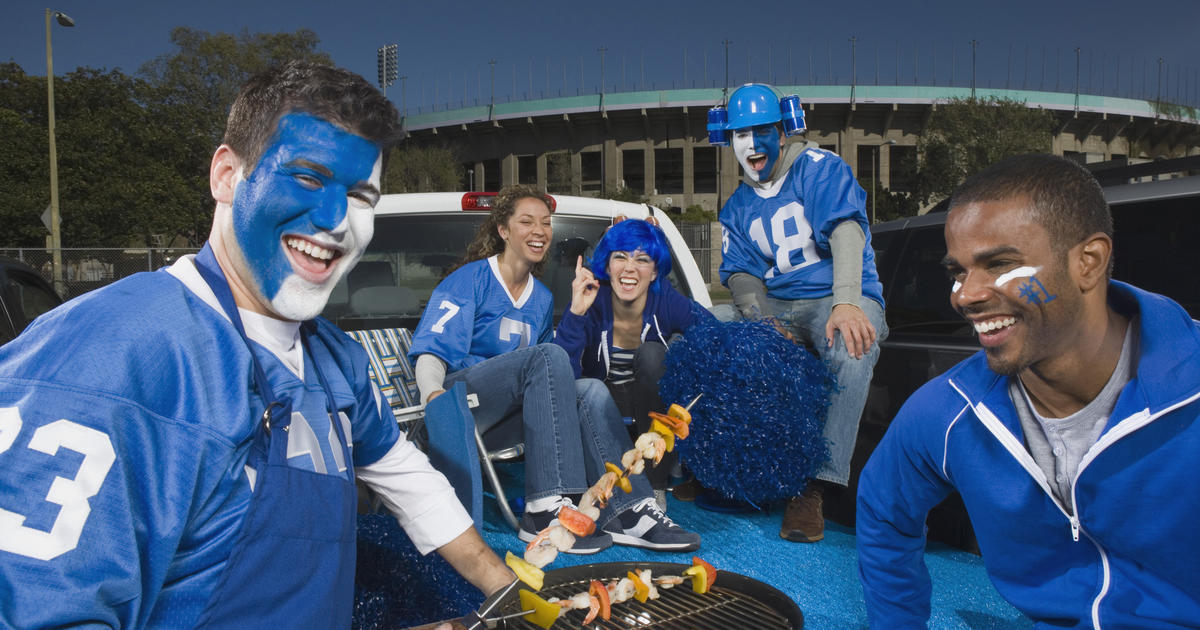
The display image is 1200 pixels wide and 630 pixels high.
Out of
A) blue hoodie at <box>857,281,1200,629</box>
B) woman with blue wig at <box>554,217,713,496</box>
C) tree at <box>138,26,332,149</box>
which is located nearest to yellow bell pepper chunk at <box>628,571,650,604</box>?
blue hoodie at <box>857,281,1200,629</box>

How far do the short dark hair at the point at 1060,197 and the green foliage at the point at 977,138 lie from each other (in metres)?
40.2

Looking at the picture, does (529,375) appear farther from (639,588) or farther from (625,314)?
(639,588)

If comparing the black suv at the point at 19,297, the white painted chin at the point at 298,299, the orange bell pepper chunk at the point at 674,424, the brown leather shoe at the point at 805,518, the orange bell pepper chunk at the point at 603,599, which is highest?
the white painted chin at the point at 298,299

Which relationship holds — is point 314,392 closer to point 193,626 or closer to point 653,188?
point 193,626

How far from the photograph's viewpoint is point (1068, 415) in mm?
1785

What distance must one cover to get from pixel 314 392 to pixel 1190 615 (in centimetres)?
182

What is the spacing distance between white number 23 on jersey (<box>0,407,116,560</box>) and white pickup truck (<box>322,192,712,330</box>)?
10.9 ft

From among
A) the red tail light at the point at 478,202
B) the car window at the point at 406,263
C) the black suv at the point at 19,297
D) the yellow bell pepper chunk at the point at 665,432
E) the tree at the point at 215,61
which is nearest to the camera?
the yellow bell pepper chunk at the point at 665,432

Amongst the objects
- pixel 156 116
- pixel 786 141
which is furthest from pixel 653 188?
pixel 786 141

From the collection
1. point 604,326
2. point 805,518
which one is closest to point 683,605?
point 805,518

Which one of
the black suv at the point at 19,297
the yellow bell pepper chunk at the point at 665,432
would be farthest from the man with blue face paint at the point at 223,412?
the black suv at the point at 19,297

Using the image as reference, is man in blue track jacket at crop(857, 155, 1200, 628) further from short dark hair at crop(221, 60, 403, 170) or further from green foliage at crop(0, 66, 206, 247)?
green foliage at crop(0, 66, 206, 247)

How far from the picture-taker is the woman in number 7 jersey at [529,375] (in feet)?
11.6

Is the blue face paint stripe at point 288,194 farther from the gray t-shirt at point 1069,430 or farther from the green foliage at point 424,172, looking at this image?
the green foliage at point 424,172
